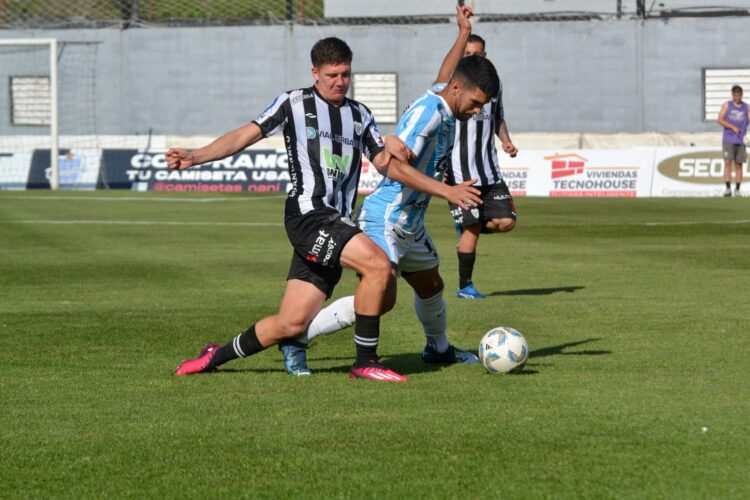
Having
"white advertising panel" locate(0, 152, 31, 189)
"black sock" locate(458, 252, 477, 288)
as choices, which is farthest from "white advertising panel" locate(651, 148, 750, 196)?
"black sock" locate(458, 252, 477, 288)

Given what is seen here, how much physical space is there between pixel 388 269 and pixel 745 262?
8.90 meters

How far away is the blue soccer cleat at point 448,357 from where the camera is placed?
816cm

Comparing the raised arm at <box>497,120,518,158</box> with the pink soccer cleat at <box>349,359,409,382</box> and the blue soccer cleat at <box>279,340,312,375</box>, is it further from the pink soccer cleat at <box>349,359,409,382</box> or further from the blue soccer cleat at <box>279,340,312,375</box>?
the pink soccer cleat at <box>349,359,409,382</box>

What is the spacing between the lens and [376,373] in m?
7.33

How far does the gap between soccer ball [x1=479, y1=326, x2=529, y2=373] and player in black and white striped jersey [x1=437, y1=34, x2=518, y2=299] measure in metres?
4.56

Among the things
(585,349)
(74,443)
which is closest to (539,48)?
(585,349)

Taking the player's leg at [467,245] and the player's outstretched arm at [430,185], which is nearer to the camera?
the player's outstretched arm at [430,185]

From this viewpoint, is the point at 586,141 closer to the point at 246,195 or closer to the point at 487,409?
the point at 246,195

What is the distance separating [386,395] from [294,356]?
1005 millimetres

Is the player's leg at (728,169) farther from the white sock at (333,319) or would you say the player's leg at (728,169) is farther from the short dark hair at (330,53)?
the short dark hair at (330,53)

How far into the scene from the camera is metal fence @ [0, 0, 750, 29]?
124 ft

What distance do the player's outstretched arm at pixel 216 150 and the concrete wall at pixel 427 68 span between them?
3095 cm

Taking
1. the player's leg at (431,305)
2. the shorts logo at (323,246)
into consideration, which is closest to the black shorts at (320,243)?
the shorts logo at (323,246)

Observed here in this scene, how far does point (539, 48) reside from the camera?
3769 cm
